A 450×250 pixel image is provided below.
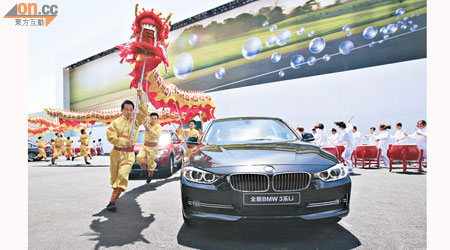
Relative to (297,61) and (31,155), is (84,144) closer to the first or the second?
(31,155)

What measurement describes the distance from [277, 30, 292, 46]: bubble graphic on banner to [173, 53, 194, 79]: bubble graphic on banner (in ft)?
25.7

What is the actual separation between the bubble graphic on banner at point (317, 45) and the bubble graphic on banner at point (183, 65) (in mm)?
9880

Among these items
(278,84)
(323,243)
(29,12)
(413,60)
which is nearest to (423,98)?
(413,60)

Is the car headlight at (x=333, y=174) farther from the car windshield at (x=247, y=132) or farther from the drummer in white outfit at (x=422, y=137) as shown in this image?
the drummer in white outfit at (x=422, y=137)

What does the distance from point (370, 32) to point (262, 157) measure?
1421 cm

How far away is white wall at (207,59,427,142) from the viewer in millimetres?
12422

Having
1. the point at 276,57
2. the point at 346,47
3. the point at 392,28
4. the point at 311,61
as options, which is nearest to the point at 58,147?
the point at 276,57

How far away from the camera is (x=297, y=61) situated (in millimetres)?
15344

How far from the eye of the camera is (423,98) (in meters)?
12.2

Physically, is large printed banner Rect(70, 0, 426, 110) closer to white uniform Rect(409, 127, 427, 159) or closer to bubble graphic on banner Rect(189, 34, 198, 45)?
bubble graphic on banner Rect(189, 34, 198, 45)

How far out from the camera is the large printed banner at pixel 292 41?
13.0 meters

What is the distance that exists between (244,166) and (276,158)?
0.38 m

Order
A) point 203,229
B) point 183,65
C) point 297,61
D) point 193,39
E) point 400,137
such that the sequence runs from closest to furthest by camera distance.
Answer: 1. point 203,229
2. point 400,137
3. point 297,61
4. point 193,39
5. point 183,65

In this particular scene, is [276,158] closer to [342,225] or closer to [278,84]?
[342,225]
